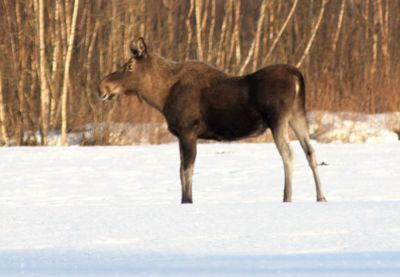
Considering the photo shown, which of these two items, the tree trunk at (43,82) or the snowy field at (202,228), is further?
the tree trunk at (43,82)

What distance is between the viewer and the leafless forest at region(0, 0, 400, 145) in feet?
62.7

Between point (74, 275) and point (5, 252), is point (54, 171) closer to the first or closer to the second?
point (5, 252)

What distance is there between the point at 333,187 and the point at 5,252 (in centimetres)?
637

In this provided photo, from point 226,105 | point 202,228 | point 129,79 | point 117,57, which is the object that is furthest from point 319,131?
point 202,228

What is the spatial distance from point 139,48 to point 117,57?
10.5m

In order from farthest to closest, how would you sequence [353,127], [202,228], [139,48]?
[353,127]
[139,48]
[202,228]

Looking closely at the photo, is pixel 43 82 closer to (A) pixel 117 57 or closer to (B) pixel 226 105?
(A) pixel 117 57

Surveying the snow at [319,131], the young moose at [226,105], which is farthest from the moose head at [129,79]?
the snow at [319,131]

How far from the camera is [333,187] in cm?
1183

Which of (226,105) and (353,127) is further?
(353,127)

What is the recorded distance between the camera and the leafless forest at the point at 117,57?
1912 cm

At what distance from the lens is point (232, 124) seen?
10.1m

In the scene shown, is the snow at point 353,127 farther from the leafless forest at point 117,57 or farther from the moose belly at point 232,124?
the moose belly at point 232,124

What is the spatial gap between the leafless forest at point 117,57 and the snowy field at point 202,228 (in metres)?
6.03
